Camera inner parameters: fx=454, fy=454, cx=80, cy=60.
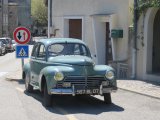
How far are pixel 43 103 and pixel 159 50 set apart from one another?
8370 mm

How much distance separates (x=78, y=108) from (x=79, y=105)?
509 mm

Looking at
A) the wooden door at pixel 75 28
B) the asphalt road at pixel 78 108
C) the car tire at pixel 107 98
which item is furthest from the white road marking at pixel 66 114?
the wooden door at pixel 75 28

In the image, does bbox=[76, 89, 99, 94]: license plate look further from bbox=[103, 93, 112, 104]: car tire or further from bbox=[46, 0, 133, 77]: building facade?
bbox=[46, 0, 133, 77]: building facade

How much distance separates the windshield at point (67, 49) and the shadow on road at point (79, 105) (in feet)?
4.28

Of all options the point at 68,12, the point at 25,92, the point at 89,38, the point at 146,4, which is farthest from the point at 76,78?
the point at 68,12

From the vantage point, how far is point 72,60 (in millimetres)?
11586

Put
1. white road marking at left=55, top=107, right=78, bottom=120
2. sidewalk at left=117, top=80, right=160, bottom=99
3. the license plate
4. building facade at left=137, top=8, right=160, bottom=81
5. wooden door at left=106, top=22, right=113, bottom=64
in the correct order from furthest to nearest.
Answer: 1. wooden door at left=106, top=22, right=113, bottom=64
2. building facade at left=137, top=8, right=160, bottom=81
3. sidewalk at left=117, top=80, right=160, bottom=99
4. the license plate
5. white road marking at left=55, top=107, right=78, bottom=120

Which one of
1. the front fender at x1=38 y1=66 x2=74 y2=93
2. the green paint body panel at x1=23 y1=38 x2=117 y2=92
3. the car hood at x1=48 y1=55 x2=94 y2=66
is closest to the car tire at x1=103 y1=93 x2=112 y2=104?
the green paint body panel at x1=23 y1=38 x2=117 y2=92

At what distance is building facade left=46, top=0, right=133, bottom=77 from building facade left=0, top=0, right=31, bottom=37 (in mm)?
60042

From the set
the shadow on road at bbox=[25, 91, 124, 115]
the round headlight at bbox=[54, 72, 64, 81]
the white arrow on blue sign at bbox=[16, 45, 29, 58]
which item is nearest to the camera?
the shadow on road at bbox=[25, 91, 124, 115]

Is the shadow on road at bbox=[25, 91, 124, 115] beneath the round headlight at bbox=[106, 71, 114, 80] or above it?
beneath

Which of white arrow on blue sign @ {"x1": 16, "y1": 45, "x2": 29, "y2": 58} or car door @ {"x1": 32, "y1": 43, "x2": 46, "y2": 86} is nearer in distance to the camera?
car door @ {"x1": 32, "y1": 43, "x2": 46, "y2": 86}

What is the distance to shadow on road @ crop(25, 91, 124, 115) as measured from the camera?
10.9 m

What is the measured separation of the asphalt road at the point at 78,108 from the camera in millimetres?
10062
